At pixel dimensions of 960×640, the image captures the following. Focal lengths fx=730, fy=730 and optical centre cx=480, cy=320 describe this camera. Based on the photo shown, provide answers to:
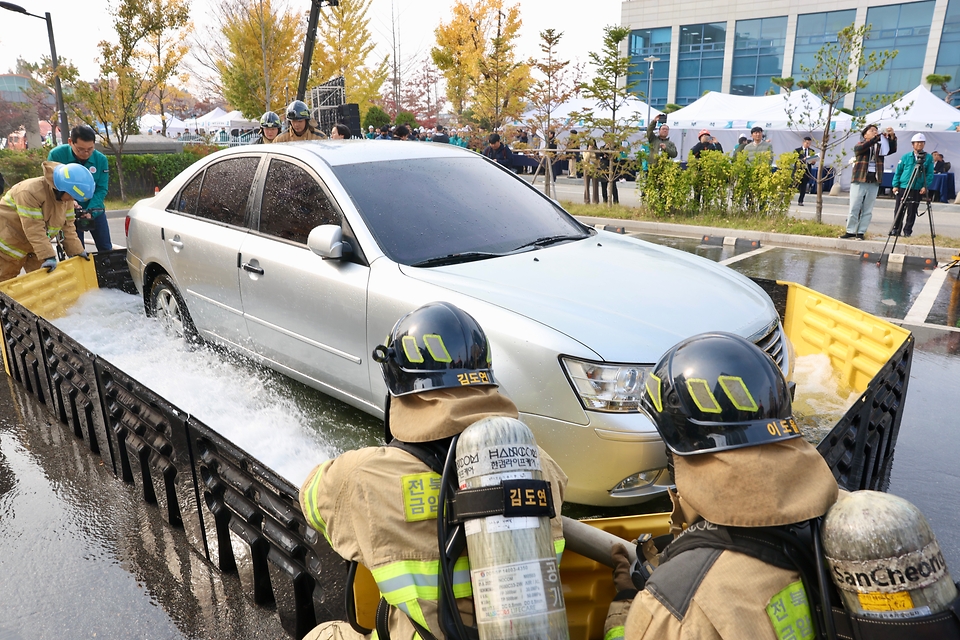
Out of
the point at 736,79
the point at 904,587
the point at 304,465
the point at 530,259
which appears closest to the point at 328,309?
the point at 304,465

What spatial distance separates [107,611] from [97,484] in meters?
1.14

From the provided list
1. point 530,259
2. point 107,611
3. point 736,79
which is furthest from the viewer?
point 736,79

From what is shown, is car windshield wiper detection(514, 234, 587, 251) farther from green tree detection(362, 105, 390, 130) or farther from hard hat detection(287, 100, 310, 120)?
green tree detection(362, 105, 390, 130)

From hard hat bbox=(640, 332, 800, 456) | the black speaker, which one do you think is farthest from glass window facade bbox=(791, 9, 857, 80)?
hard hat bbox=(640, 332, 800, 456)

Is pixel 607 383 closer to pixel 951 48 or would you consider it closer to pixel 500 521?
pixel 500 521

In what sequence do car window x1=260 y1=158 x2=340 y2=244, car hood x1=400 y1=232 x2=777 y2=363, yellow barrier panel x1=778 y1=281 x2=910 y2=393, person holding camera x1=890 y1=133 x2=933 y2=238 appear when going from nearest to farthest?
car hood x1=400 y1=232 x2=777 y2=363
yellow barrier panel x1=778 y1=281 x2=910 y2=393
car window x1=260 y1=158 x2=340 y2=244
person holding camera x1=890 y1=133 x2=933 y2=238

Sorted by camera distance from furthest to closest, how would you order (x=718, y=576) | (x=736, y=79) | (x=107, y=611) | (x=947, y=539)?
(x=736, y=79), (x=947, y=539), (x=107, y=611), (x=718, y=576)

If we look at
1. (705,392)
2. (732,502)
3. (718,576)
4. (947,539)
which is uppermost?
(705,392)

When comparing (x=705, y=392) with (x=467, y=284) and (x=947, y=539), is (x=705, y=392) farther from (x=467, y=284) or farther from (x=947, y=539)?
(x=947, y=539)

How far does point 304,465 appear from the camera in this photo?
3.80m

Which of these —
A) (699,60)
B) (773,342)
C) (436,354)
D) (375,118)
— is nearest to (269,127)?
(773,342)

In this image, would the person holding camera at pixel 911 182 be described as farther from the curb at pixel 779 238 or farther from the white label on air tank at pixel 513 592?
the white label on air tank at pixel 513 592

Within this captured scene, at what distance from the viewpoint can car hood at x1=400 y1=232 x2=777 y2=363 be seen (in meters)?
2.98

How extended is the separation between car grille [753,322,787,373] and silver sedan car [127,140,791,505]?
0.04 ft
